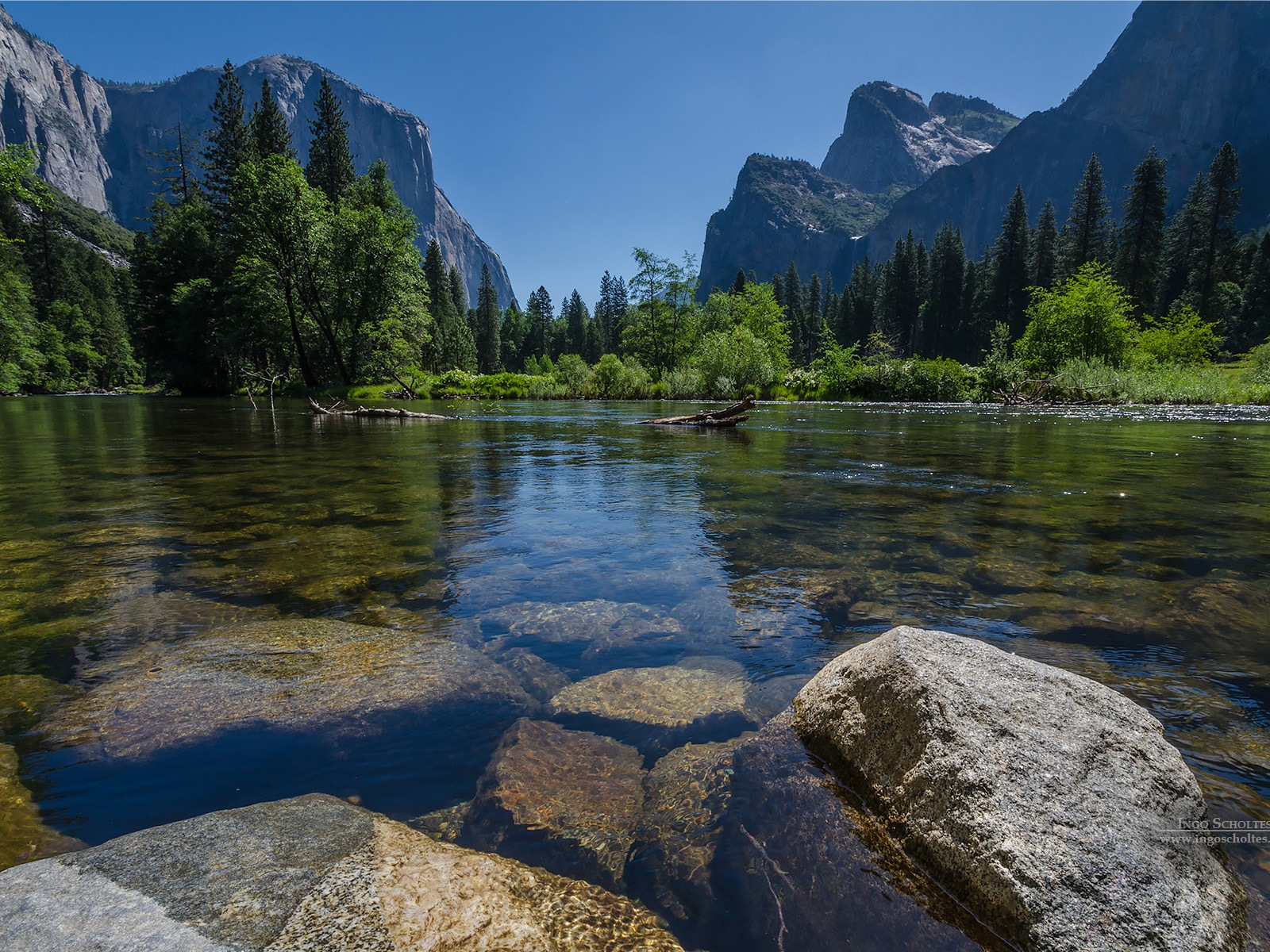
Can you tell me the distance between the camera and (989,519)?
7.61 m

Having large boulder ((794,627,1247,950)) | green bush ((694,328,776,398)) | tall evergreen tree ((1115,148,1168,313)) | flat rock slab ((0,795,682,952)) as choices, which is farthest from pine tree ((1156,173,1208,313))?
flat rock slab ((0,795,682,952))

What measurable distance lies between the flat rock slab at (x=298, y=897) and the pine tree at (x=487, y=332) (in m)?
116

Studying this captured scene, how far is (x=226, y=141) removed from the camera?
51062mm

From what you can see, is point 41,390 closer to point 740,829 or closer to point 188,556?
point 188,556

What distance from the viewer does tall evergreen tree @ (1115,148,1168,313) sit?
6412 centimetres

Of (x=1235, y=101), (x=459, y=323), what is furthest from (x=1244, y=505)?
(x=1235, y=101)

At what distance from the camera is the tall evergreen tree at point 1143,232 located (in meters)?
64.1

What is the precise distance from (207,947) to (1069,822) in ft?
8.92

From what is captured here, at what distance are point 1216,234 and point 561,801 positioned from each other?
98071mm

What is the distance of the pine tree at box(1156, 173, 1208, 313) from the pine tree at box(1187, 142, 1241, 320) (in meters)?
2.26

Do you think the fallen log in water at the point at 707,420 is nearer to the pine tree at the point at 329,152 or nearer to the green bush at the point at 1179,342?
the green bush at the point at 1179,342

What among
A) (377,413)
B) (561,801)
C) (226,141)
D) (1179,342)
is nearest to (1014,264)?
(1179,342)

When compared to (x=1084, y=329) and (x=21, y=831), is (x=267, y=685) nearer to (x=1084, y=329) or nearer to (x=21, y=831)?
(x=21, y=831)

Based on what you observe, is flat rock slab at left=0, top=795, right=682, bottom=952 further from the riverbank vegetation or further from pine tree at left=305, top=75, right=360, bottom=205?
pine tree at left=305, top=75, right=360, bottom=205
